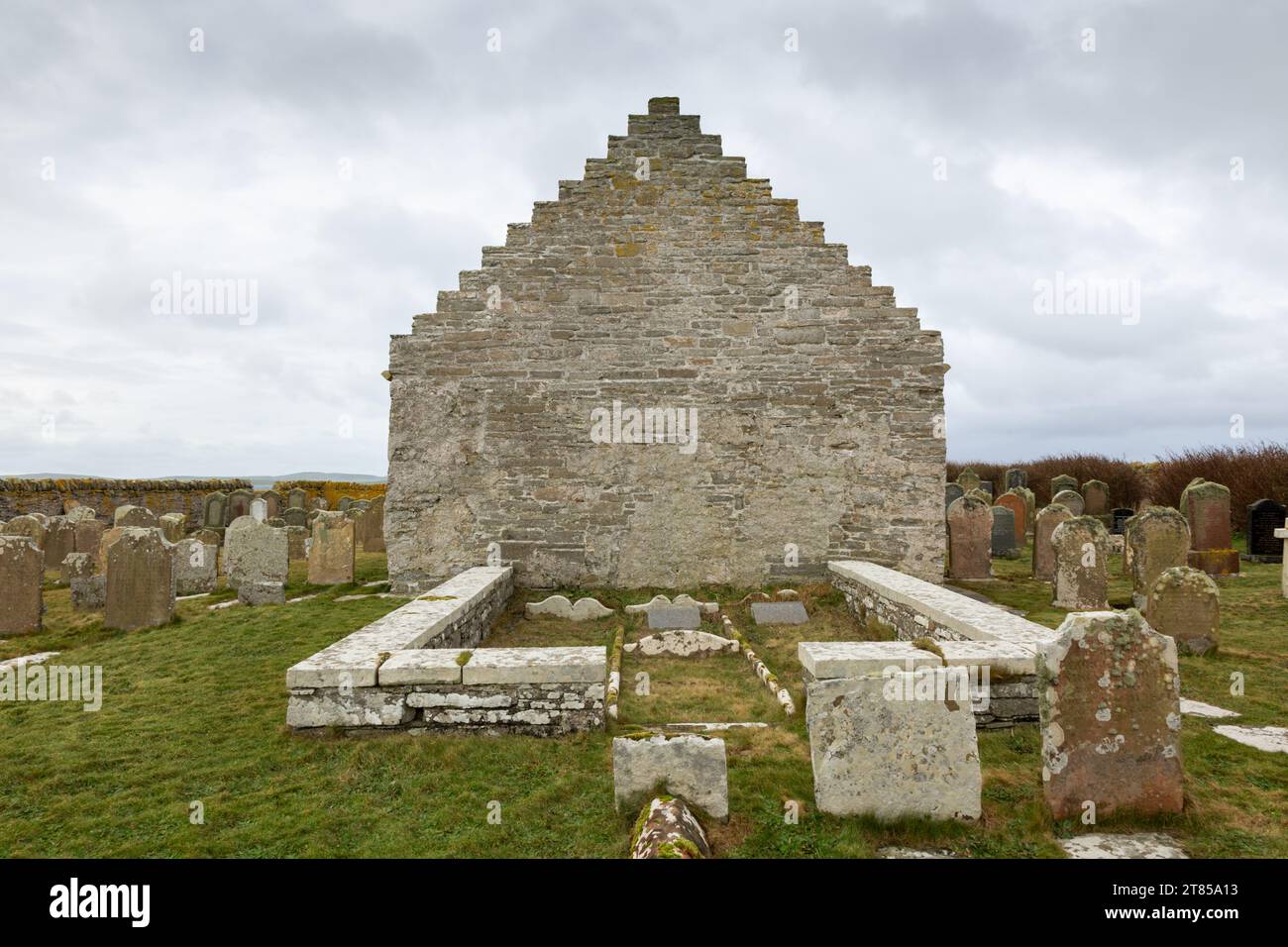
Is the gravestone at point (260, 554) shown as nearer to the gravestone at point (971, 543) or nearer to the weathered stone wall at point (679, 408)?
the weathered stone wall at point (679, 408)

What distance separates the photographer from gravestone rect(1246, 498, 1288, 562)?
13414 millimetres

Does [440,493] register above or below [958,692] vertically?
above

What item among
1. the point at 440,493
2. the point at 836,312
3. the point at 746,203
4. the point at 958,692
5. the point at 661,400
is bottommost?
the point at 958,692

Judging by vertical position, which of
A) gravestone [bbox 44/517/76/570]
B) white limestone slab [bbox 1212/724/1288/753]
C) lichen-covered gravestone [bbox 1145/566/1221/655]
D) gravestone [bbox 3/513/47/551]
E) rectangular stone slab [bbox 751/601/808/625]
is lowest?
white limestone slab [bbox 1212/724/1288/753]

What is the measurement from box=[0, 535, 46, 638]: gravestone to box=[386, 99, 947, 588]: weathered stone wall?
4231mm

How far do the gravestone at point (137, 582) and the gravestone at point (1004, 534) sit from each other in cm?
1554

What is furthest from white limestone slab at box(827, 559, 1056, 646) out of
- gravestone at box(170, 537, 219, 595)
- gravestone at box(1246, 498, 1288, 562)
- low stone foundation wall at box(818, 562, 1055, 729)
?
gravestone at box(170, 537, 219, 595)

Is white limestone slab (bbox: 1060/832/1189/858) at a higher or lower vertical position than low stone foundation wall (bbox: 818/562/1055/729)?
lower

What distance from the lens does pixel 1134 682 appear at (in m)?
3.66

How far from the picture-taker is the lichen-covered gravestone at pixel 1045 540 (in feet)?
38.4

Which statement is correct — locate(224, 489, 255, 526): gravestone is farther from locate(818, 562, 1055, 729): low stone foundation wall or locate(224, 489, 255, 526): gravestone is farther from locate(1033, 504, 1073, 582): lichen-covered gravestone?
locate(1033, 504, 1073, 582): lichen-covered gravestone
